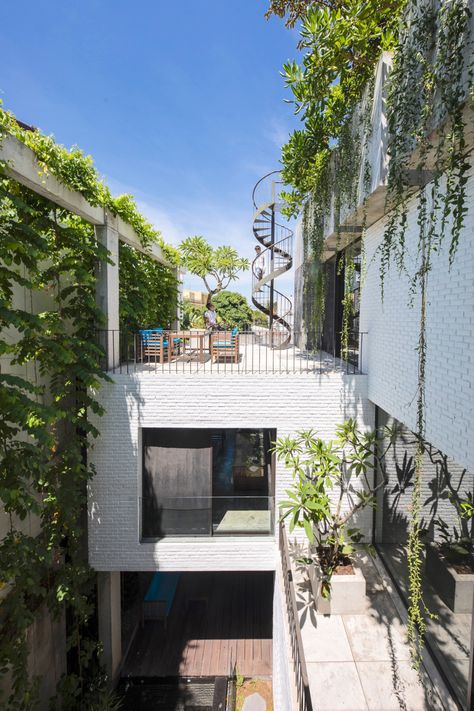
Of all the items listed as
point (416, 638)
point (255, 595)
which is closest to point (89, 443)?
point (416, 638)

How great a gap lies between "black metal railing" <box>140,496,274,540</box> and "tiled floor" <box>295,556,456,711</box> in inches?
52.2

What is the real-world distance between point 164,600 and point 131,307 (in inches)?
259

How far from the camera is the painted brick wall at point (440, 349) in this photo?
3121 millimetres

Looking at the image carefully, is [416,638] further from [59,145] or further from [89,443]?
[59,145]

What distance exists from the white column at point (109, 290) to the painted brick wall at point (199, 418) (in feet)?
2.39

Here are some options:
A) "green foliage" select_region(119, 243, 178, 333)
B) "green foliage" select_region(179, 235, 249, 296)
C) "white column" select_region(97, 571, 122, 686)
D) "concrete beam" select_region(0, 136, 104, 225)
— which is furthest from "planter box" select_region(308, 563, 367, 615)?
"green foliage" select_region(179, 235, 249, 296)

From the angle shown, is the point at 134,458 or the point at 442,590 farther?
the point at 134,458

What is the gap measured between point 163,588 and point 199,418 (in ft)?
17.5

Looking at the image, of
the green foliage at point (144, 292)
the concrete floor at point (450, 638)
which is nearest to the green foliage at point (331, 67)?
the green foliage at point (144, 292)

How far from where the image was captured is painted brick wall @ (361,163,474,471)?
10.2 ft

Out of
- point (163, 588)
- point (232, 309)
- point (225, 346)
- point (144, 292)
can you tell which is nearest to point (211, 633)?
point (163, 588)

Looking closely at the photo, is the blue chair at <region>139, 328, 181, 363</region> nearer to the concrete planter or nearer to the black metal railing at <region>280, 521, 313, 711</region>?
the black metal railing at <region>280, 521, 313, 711</region>

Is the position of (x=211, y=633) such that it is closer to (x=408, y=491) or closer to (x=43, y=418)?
(x=408, y=491)

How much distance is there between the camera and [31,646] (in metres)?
5.64
